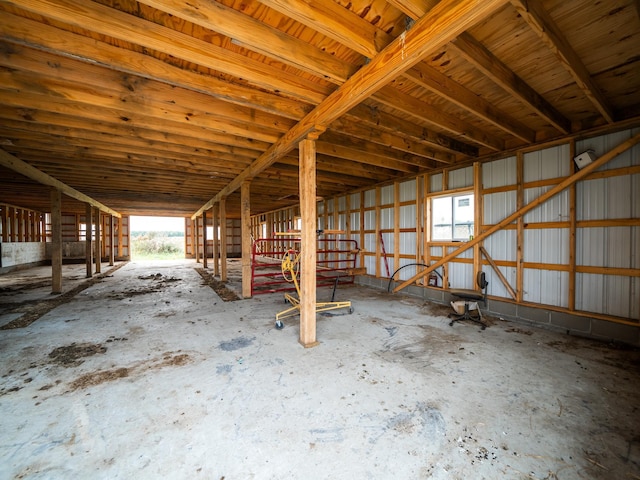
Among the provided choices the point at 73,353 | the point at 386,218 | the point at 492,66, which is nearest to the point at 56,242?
the point at 73,353

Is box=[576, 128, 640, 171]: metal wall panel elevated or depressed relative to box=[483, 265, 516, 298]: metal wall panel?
elevated

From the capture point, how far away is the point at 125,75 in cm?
259

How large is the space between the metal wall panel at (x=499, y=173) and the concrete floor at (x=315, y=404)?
2.43 metres

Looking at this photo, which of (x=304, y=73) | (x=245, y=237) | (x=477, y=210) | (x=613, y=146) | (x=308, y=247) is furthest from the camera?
(x=245, y=237)

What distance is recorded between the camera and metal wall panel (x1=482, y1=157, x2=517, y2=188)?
4.29m

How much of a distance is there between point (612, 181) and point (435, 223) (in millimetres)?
2630

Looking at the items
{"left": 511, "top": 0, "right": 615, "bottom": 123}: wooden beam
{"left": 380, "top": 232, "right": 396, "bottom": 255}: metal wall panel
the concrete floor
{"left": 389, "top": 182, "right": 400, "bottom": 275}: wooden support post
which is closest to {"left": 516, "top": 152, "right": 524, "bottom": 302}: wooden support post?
the concrete floor

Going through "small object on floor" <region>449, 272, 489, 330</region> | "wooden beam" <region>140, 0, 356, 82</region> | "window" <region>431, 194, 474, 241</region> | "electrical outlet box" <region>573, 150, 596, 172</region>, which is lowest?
"small object on floor" <region>449, 272, 489, 330</region>

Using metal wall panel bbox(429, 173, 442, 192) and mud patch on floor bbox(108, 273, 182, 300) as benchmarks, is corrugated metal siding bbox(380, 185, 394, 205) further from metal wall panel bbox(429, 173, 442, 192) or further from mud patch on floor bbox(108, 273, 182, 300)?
mud patch on floor bbox(108, 273, 182, 300)

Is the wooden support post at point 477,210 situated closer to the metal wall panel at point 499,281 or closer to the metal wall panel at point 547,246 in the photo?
the metal wall panel at point 499,281

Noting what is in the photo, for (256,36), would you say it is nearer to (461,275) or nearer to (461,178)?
(461,178)

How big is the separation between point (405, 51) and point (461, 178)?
3.96 m

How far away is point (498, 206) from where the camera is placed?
444 cm

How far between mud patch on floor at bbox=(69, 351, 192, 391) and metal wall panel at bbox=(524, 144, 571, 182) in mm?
5438
